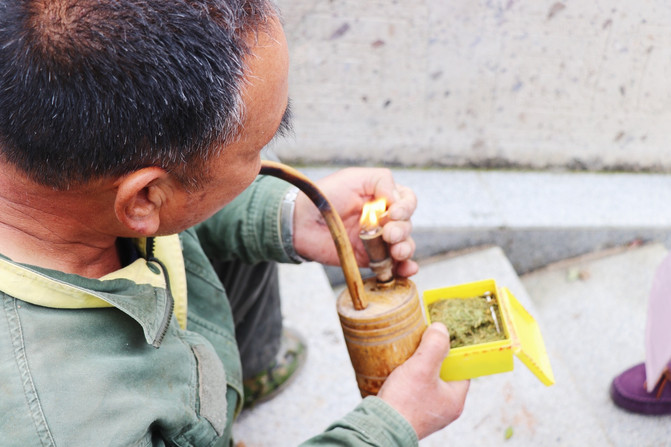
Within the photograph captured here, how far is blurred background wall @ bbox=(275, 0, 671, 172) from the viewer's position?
10.1ft

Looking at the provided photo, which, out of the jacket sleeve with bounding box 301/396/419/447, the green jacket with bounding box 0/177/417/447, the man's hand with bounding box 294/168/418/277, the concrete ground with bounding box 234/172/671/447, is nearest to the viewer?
the green jacket with bounding box 0/177/417/447

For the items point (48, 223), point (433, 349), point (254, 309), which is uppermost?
point (48, 223)

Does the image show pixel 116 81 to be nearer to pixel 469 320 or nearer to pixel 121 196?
pixel 121 196

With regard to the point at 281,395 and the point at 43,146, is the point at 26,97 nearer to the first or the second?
the point at 43,146

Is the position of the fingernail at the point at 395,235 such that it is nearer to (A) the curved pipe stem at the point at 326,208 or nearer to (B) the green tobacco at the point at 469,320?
(A) the curved pipe stem at the point at 326,208

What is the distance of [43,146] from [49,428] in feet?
1.48

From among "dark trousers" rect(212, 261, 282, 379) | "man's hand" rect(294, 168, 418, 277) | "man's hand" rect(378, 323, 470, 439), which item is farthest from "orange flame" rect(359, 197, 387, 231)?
"dark trousers" rect(212, 261, 282, 379)

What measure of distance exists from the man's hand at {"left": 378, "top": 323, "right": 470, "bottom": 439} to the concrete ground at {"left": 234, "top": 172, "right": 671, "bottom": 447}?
811 millimetres

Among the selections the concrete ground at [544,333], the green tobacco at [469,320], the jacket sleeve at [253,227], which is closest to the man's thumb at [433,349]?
the green tobacco at [469,320]

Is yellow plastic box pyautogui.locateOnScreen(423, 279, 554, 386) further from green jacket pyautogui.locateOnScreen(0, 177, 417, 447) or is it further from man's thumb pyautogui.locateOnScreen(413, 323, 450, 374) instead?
green jacket pyautogui.locateOnScreen(0, 177, 417, 447)

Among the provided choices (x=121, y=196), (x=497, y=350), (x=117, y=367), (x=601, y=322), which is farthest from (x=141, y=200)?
(x=601, y=322)

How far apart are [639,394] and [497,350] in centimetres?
135

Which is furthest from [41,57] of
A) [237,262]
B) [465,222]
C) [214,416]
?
[465,222]

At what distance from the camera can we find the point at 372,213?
1.55 meters
